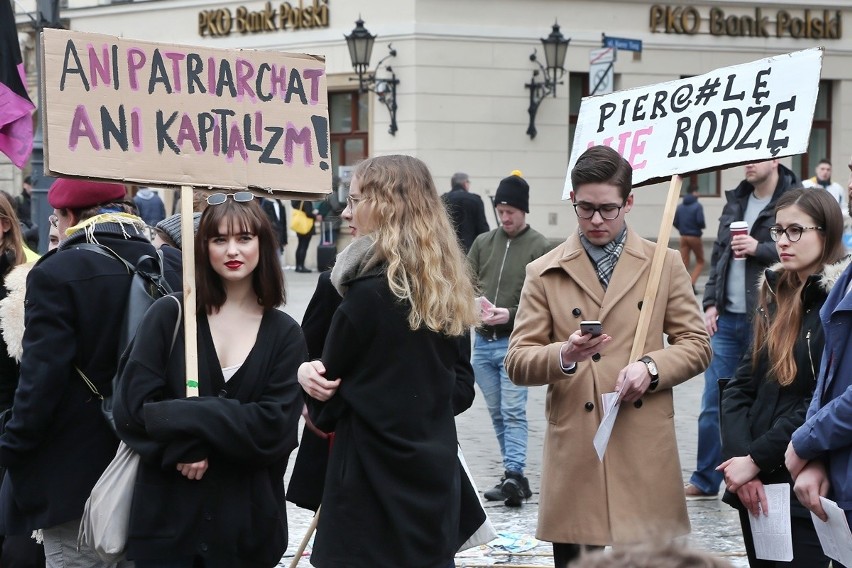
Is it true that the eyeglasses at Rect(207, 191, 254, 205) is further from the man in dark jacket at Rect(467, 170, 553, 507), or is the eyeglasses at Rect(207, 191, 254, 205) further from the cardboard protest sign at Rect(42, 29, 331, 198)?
the man in dark jacket at Rect(467, 170, 553, 507)

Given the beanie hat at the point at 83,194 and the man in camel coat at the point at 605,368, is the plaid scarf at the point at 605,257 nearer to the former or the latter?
the man in camel coat at the point at 605,368

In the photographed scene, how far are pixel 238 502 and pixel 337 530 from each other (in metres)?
0.33

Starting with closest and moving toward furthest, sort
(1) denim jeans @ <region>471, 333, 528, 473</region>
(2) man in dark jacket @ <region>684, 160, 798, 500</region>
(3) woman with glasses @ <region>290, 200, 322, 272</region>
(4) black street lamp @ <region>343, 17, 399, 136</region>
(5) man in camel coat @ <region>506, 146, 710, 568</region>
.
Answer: (5) man in camel coat @ <region>506, 146, 710, 568</region> → (2) man in dark jacket @ <region>684, 160, 798, 500</region> → (1) denim jeans @ <region>471, 333, 528, 473</region> → (4) black street lamp @ <region>343, 17, 399, 136</region> → (3) woman with glasses @ <region>290, 200, 322, 272</region>

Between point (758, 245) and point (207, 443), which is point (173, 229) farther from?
point (758, 245)

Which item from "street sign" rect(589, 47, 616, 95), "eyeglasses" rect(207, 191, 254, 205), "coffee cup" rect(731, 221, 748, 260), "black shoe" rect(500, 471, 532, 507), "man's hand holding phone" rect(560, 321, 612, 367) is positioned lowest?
"black shoe" rect(500, 471, 532, 507)

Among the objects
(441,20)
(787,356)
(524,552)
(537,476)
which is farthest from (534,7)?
(787,356)

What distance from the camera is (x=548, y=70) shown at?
23.6 meters

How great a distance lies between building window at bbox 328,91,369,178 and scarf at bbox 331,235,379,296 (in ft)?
67.9

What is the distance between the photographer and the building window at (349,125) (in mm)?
24969

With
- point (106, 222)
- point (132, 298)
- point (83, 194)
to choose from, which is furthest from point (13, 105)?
point (132, 298)

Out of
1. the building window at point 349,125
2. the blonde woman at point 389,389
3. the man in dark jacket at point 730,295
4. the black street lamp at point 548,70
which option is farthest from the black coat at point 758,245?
the building window at point 349,125

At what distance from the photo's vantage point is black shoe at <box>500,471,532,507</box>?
7422 mm

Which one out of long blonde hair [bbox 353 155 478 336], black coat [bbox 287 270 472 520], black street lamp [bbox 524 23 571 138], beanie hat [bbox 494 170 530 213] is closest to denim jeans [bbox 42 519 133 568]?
black coat [bbox 287 270 472 520]

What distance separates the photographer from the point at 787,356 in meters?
4.44
